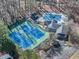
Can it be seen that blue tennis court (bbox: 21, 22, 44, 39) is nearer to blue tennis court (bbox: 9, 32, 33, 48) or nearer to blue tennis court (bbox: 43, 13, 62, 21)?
blue tennis court (bbox: 9, 32, 33, 48)

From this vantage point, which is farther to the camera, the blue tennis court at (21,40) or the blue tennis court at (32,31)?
the blue tennis court at (32,31)

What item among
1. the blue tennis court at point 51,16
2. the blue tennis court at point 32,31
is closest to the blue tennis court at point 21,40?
the blue tennis court at point 32,31

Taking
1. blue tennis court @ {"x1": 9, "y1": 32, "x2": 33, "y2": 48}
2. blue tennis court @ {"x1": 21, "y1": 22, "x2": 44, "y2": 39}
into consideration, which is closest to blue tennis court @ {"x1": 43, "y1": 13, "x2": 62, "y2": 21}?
blue tennis court @ {"x1": 21, "y1": 22, "x2": 44, "y2": 39}

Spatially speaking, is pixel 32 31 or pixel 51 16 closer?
pixel 32 31

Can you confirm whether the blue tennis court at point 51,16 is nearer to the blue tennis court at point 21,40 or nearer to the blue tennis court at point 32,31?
the blue tennis court at point 32,31

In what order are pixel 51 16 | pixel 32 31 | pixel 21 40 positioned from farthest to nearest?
pixel 51 16
pixel 32 31
pixel 21 40

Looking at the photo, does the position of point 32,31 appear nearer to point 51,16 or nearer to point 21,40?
point 21,40

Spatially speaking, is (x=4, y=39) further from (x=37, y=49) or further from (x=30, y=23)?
(x=30, y=23)

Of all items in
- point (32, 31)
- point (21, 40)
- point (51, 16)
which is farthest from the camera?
point (51, 16)

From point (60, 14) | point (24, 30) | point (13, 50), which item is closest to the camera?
point (13, 50)

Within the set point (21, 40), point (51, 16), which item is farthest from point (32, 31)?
point (51, 16)

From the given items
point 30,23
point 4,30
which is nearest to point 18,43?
point 4,30
